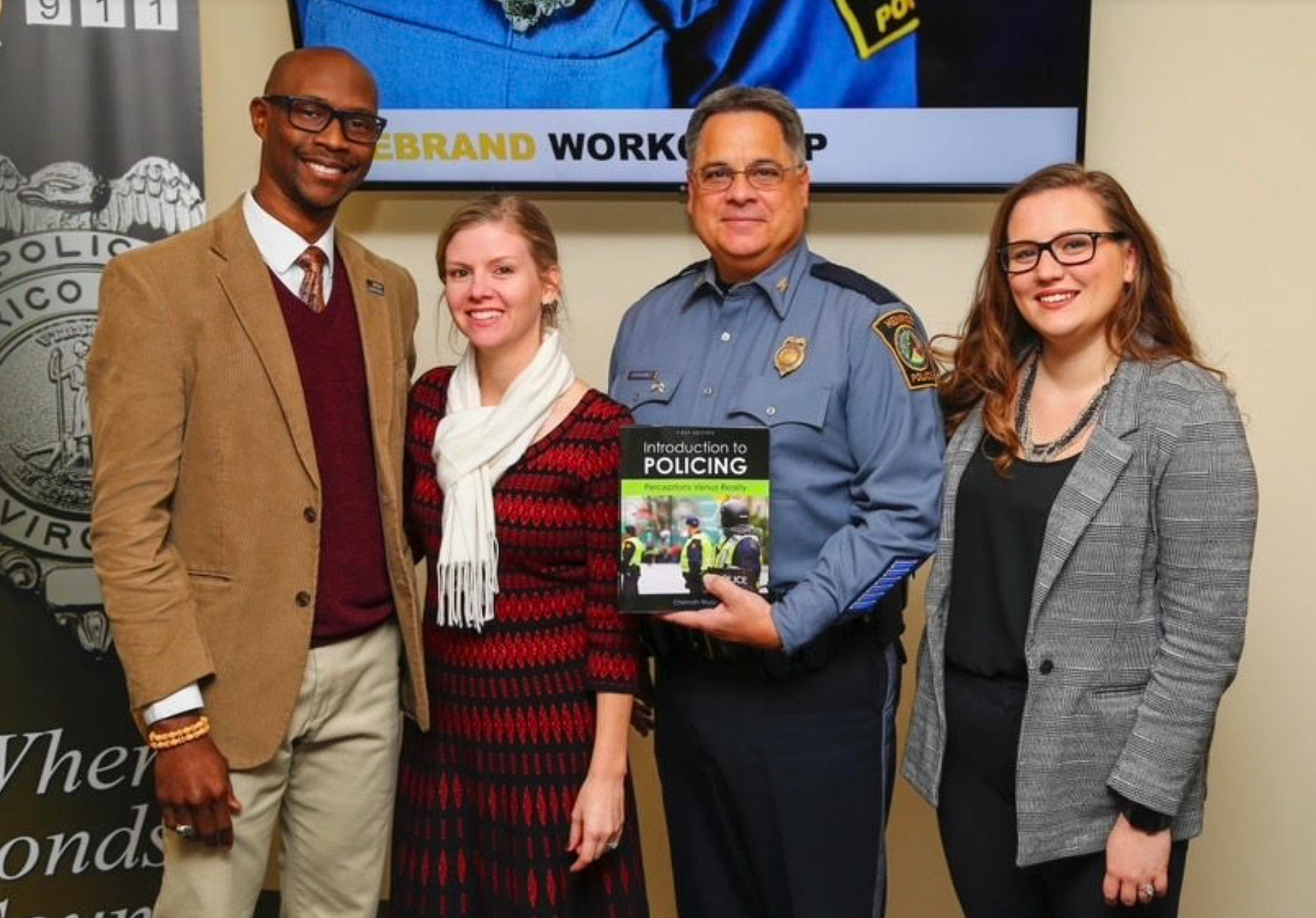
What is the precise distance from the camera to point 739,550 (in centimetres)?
182

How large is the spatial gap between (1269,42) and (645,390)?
1.66m

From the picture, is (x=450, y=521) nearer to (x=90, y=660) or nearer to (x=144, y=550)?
(x=144, y=550)

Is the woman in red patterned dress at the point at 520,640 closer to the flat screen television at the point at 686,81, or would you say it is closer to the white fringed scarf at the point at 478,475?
the white fringed scarf at the point at 478,475

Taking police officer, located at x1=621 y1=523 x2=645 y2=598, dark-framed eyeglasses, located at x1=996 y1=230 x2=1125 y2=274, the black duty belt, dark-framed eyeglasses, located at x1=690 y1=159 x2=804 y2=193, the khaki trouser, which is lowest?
the khaki trouser

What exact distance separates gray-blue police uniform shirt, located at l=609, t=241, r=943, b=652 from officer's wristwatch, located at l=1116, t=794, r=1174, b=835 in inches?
17.3

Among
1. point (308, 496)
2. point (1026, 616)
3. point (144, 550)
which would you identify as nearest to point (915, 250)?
point (1026, 616)

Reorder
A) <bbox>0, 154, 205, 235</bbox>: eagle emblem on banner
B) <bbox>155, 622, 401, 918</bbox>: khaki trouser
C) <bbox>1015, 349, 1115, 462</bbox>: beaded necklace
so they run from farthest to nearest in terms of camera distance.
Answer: <bbox>0, 154, 205, 235</bbox>: eagle emblem on banner → <bbox>155, 622, 401, 918</bbox>: khaki trouser → <bbox>1015, 349, 1115, 462</bbox>: beaded necklace

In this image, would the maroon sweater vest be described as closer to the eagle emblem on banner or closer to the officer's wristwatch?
the eagle emblem on banner

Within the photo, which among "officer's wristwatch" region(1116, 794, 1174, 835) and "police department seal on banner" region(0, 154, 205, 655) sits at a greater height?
"police department seal on banner" region(0, 154, 205, 655)

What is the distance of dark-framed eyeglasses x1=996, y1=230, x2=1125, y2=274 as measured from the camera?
1.78 m

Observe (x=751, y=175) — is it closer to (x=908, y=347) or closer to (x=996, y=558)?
(x=908, y=347)

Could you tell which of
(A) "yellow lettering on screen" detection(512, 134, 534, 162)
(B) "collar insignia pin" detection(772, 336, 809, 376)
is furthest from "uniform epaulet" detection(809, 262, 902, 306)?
(A) "yellow lettering on screen" detection(512, 134, 534, 162)

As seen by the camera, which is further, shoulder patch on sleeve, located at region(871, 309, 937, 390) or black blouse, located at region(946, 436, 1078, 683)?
shoulder patch on sleeve, located at region(871, 309, 937, 390)

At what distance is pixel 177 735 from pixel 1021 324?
4.49 feet
